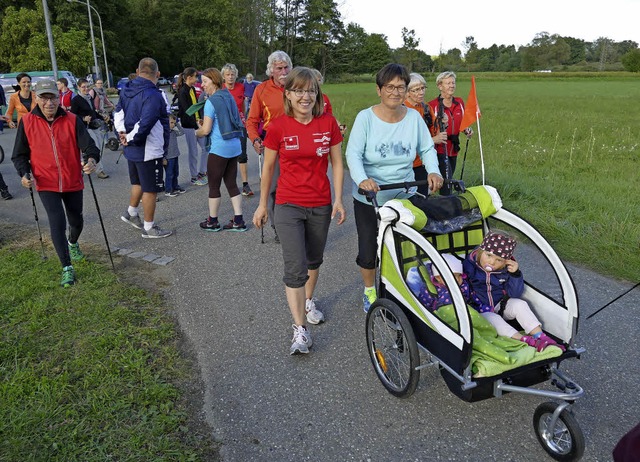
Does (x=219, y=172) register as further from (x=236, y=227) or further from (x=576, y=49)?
(x=576, y=49)

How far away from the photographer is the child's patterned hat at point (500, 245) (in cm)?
318

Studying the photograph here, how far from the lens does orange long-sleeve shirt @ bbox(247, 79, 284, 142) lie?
5539 mm

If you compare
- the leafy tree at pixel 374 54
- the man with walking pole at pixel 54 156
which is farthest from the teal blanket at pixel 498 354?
the leafy tree at pixel 374 54

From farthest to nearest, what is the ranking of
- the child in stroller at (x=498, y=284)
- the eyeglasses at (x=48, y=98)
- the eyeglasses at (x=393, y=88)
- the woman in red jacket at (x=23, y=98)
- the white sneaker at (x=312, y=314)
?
the woman in red jacket at (x=23, y=98), the eyeglasses at (x=48, y=98), the white sneaker at (x=312, y=314), the eyeglasses at (x=393, y=88), the child in stroller at (x=498, y=284)

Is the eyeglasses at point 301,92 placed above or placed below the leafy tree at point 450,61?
below

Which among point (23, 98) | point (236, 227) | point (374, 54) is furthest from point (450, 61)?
point (236, 227)

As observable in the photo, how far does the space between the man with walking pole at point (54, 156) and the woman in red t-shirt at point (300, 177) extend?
95.1 inches

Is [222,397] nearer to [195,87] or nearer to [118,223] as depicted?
[118,223]

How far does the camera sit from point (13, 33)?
45.5m

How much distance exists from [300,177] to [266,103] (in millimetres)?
2274

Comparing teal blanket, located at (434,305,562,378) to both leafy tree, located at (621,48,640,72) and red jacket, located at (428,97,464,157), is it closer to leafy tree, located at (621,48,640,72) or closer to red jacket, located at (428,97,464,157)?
red jacket, located at (428,97,464,157)

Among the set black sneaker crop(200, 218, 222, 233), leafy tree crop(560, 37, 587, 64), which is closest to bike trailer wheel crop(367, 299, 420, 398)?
black sneaker crop(200, 218, 222, 233)

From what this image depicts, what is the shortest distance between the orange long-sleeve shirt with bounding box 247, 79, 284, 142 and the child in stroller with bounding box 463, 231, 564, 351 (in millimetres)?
3146

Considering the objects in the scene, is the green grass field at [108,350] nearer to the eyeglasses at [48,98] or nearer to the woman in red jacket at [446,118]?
the woman in red jacket at [446,118]
